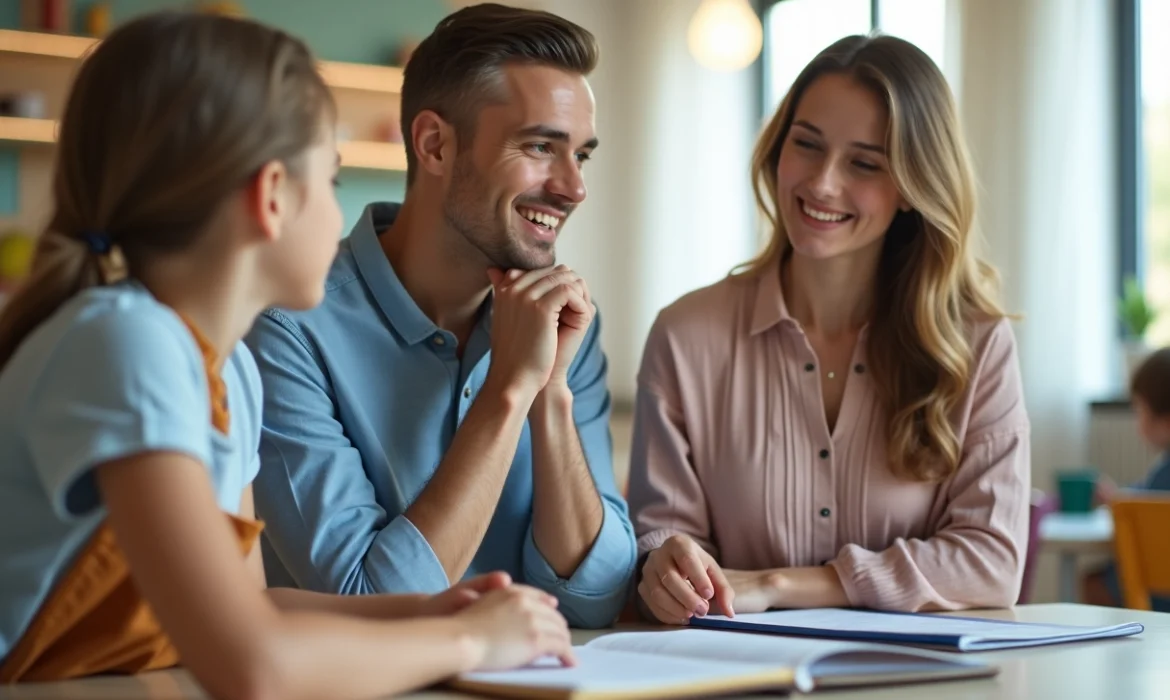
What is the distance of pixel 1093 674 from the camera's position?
50.1 inches

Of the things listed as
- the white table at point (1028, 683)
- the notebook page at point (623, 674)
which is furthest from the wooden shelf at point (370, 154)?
the notebook page at point (623, 674)

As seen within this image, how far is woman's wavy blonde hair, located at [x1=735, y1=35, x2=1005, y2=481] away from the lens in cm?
204

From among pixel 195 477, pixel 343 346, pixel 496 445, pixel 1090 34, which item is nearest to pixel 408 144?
pixel 343 346

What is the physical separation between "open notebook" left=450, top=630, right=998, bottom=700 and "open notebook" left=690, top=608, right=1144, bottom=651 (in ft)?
0.46

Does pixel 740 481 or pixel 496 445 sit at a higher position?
pixel 496 445

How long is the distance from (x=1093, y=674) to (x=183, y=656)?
802 millimetres

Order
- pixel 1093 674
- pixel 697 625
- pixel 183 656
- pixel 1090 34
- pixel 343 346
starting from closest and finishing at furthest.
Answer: pixel 183 656 < pixel 1093 674 < pixel 697 625 < pixel 343 346 < pixel 1090 34

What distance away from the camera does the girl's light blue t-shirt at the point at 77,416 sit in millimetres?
978

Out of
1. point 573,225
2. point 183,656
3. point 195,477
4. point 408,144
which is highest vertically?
point 408,144

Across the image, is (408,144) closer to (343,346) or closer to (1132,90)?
(343,346)

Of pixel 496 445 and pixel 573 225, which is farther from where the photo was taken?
pixel 573 225

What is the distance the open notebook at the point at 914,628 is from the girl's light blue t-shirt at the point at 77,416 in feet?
2.31

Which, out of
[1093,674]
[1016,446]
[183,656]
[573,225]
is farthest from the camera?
[573,225]

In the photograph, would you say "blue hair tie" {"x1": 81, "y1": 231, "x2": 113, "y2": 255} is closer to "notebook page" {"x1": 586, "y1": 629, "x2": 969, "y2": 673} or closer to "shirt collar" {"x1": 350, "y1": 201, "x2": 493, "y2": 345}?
"notebook page" {"x1": 586, "y1": 629, "x2": 969, "y2": 673}
